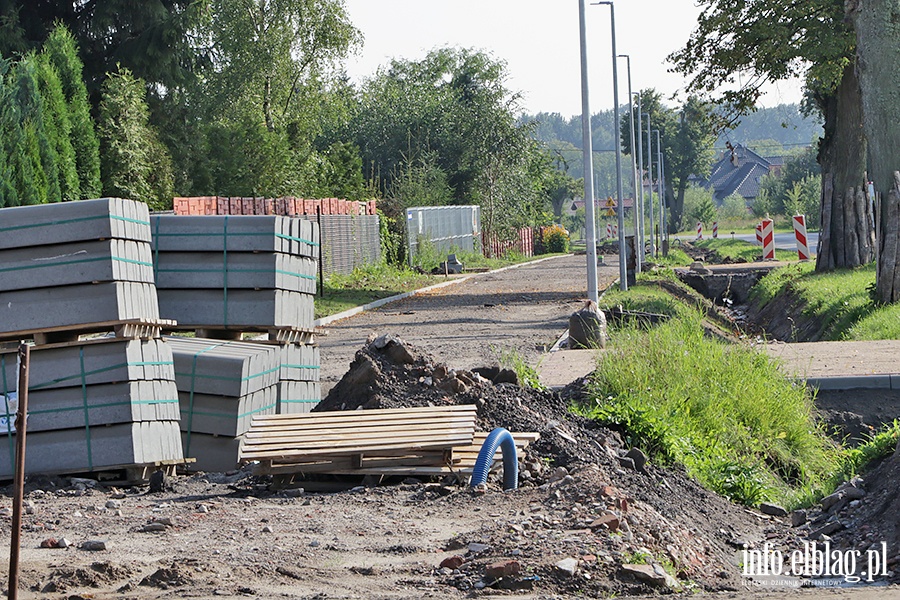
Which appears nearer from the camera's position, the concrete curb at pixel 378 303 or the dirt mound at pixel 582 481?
the dirt mound at pixel 582 481

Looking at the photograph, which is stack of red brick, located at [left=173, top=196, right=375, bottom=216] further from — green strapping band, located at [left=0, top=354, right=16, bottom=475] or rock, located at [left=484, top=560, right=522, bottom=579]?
rock, located at [left=484, top=560, right=522, bottom=579]

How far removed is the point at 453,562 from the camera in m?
5.94

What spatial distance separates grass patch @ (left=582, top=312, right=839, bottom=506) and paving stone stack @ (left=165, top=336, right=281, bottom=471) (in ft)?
10.3

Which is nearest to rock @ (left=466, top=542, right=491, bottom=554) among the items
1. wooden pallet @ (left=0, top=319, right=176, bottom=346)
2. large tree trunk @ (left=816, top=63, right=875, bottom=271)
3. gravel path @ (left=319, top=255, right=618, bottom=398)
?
wooden pallet @ (left=0, top=319, right=176, bottom=346)

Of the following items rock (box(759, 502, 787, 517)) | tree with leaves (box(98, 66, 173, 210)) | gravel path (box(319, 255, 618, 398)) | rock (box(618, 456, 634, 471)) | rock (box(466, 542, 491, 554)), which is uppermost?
tree with leaves (box(98, 66, 173, 210))

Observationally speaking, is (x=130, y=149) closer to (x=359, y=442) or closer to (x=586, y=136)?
(x=586, y=136)

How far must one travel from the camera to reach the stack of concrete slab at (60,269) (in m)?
8.95

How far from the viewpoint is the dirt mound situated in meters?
6.30

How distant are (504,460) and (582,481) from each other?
25.1 inches

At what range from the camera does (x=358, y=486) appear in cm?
833

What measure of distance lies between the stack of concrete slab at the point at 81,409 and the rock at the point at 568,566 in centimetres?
438

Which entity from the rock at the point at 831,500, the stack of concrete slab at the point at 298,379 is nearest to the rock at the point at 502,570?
the rock at the point at 831,500

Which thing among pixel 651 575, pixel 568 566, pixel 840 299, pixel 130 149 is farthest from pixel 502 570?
pixel 130 149

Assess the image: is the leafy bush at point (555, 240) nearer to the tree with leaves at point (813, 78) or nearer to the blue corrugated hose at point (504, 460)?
the tree with leaves at point (813, 78)
